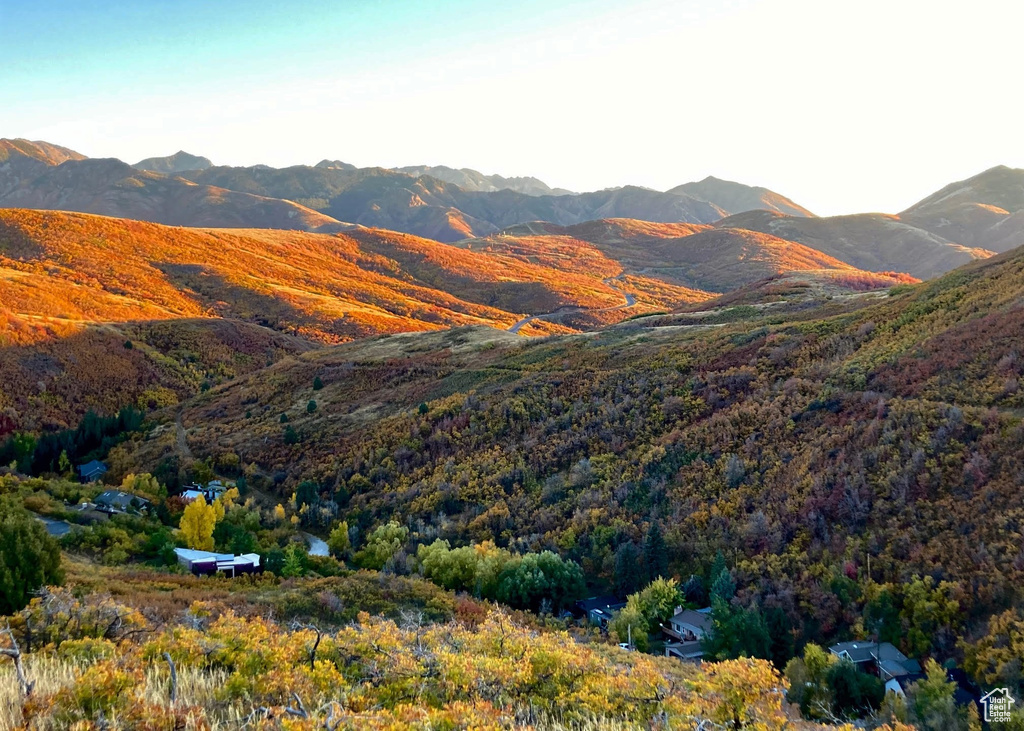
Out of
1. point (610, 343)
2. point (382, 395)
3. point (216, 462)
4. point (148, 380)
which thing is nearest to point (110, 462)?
point (216, 462)

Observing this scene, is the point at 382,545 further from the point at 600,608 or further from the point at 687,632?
the point at 687,632

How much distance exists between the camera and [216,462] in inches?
1585

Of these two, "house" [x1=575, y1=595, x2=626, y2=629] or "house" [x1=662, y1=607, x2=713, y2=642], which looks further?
"house" [x1=575, y1=595, x2=626, y2=629]

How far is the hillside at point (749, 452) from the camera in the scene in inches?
704

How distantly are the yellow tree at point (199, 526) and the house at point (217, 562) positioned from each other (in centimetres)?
122

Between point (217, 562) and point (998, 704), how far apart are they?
74.4 feet

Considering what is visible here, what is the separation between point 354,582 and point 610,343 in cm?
3276

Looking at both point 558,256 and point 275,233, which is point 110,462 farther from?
point 558,256

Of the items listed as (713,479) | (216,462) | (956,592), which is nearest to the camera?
(956,592)

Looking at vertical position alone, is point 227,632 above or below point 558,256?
below

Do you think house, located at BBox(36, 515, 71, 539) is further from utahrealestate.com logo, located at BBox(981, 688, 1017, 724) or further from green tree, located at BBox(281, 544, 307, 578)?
utahrealestate.com logo, located at BBox(981, 688, 1017, 724)

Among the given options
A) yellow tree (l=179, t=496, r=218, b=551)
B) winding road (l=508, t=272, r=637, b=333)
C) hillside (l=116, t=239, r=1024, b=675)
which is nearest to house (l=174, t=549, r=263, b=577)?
yellow tree (l=179, t=496, r=218, b=551)

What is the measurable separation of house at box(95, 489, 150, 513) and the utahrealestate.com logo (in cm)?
3142

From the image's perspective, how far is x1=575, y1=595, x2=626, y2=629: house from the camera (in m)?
20.4
